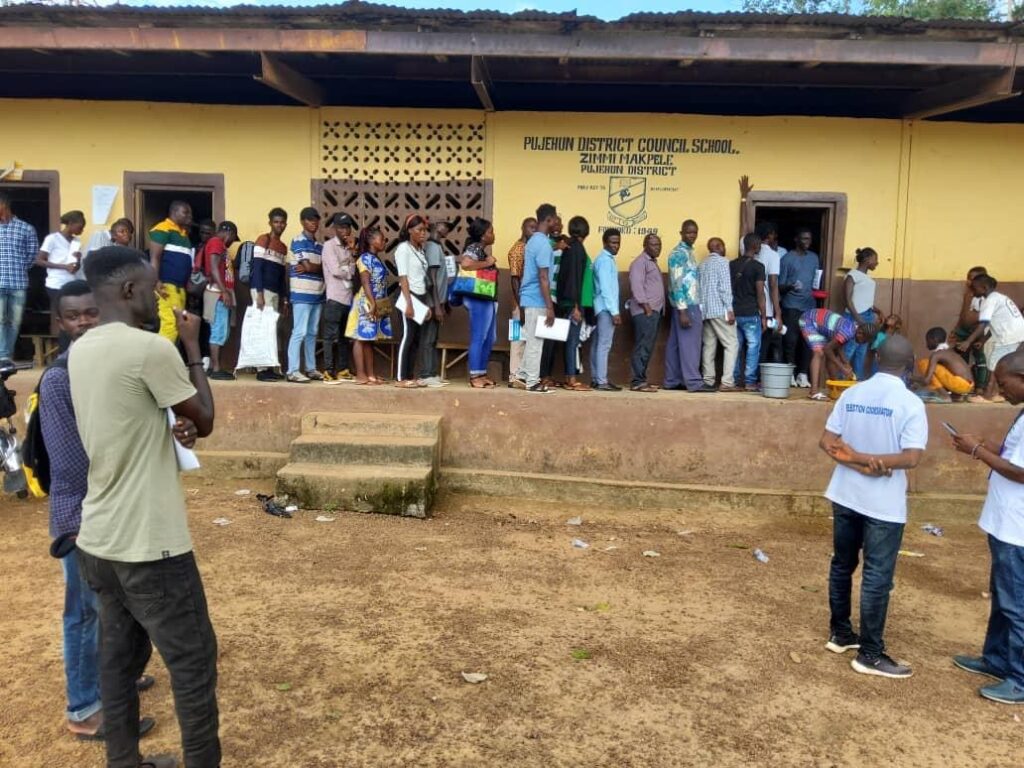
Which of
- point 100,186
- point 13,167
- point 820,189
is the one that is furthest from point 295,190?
point 820,189

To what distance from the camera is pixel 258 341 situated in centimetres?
763

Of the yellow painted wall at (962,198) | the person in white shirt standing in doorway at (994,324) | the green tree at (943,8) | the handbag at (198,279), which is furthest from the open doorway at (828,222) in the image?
the green tree at (943,8)

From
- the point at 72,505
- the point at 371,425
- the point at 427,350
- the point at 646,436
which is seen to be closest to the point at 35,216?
the point at 427,350

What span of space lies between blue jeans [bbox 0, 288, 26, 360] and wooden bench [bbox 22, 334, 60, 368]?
62 centimetres

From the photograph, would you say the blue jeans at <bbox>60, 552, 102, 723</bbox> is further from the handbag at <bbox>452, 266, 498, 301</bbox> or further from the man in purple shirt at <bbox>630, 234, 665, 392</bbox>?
the man in purple shirt at <bbox>630, 234, 665, 392</bbox>

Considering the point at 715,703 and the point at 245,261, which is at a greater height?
the point at 245,261

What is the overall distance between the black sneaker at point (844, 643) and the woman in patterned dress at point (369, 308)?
4.68 metres

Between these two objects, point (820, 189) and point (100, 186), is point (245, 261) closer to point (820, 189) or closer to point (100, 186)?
point (100, 186)

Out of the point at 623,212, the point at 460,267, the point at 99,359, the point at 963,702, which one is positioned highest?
the point at 623,212

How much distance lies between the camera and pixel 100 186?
845cm

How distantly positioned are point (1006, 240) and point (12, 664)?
935 cm

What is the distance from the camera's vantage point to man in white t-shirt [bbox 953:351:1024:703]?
3.72m

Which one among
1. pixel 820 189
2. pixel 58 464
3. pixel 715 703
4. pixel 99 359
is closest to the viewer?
pixel 99 359

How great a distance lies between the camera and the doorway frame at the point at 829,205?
838 cm
